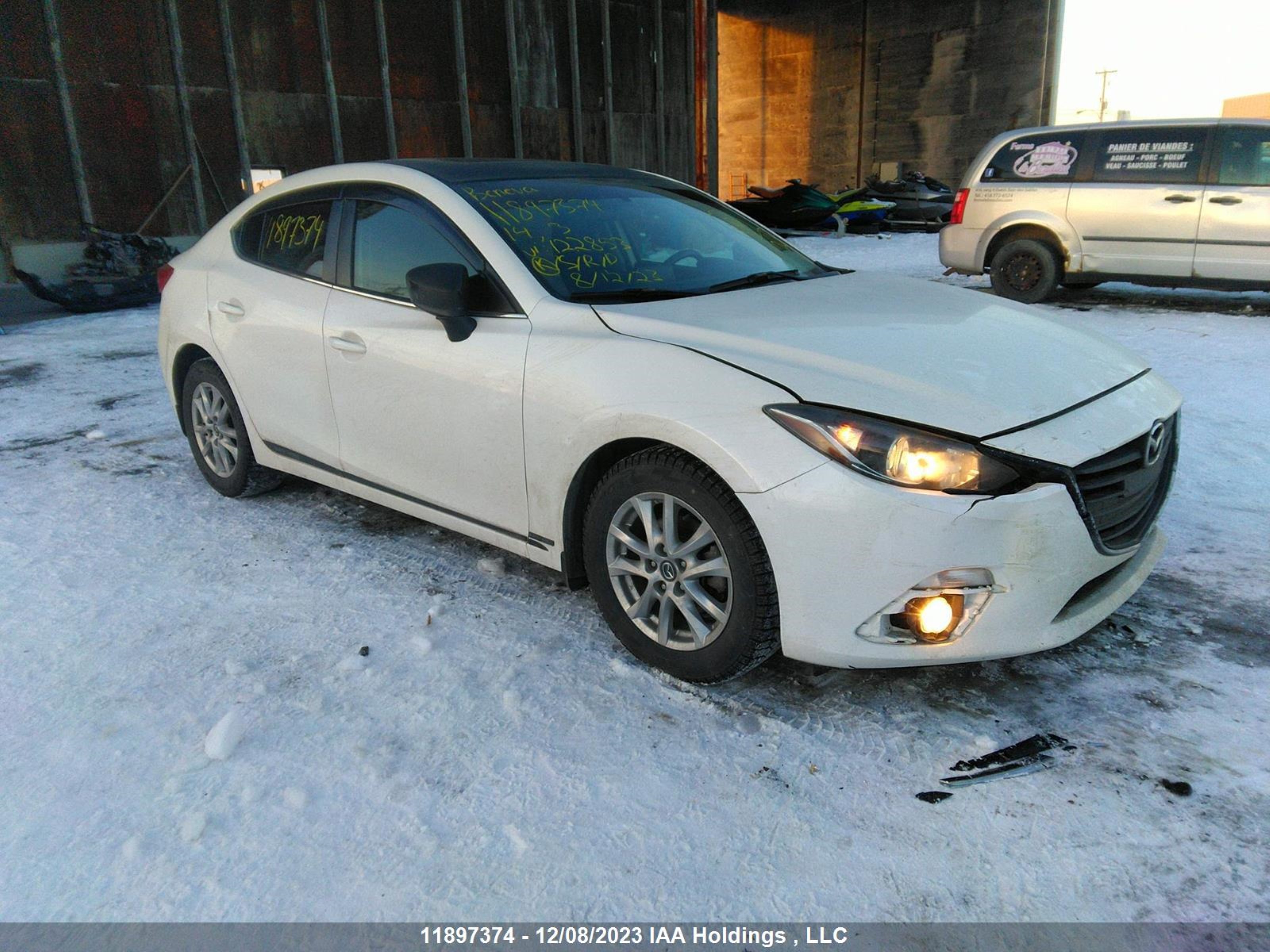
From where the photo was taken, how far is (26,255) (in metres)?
12.5

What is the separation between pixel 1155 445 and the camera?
2.80 metres

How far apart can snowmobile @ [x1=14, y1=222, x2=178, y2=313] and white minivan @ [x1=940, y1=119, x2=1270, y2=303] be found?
33.4 feet

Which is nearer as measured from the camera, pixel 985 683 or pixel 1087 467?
pixel 1087 467

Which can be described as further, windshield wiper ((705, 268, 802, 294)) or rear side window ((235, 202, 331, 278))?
rear side window ((235, 202, 331, 278))

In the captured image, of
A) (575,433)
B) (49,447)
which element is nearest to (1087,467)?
(575,433)

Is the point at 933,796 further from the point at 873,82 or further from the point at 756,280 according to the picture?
the point at 873,82

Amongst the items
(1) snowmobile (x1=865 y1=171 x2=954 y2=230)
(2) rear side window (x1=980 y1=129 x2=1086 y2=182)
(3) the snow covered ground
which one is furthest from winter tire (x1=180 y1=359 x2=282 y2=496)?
(1) snowmobile (x1=865 y1=171 x2=954 y2=230)

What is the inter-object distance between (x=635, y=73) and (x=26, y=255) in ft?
40.4

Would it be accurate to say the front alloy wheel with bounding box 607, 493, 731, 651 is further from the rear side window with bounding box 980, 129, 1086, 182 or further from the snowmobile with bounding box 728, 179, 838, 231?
the snowmobile with bounding box 728, 179, 838, 231

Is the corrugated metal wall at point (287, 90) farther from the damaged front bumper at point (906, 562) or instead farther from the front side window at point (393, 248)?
the damaged front bumper at point (906, 562)

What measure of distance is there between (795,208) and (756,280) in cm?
1716

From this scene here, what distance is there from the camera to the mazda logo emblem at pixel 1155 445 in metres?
2.75

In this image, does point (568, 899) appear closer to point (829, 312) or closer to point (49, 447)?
point (829, 312)

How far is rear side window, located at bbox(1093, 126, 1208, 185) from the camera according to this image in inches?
351
